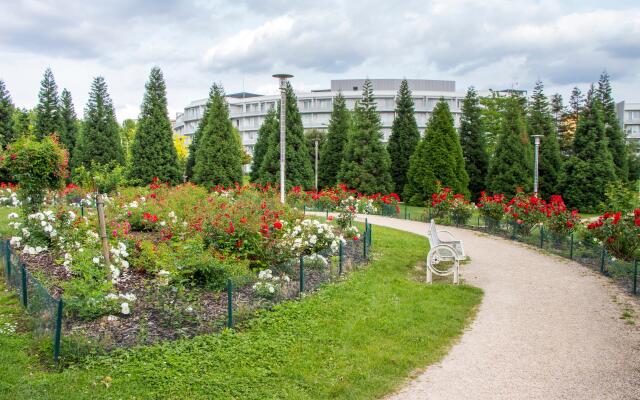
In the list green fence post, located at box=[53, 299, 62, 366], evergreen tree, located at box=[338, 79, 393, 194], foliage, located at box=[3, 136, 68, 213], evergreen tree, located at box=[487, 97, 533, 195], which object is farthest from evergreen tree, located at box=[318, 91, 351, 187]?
green fence post, located at box=[53, 299, 62, 366]

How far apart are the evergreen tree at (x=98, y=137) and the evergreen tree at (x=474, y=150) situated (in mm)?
26092

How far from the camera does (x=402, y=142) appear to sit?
38.6 metres

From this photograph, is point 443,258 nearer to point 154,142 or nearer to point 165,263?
point 165,263

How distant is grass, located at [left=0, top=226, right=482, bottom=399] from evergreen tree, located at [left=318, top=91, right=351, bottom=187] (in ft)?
100

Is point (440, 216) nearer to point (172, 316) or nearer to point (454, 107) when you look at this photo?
point (172, 316)

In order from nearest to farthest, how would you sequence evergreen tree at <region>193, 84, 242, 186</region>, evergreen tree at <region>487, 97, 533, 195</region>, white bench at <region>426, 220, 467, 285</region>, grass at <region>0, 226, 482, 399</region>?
1. grass at <region>0, 226, 482, 399</region>
2. white bench at <region>426, 220, 467, 285</region>
3. evergreen tree at <region>193, 84, 242, 186</region>
4. evergreen tree at <region>487, 97, 533, 195</region>

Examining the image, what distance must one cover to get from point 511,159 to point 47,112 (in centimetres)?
3530

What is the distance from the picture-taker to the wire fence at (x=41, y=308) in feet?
20.2

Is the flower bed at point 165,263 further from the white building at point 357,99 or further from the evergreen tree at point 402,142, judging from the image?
the white building at point 357,99

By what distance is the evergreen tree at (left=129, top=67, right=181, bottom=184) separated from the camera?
33.5 metres

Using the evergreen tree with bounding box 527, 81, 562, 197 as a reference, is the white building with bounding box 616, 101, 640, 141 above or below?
above

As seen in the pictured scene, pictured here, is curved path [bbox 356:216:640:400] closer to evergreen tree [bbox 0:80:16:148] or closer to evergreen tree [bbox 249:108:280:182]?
evergreen tree [bbox 249:108:280:182]

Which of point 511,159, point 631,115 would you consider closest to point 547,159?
point 511,159

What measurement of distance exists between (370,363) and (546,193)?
35651 mm
